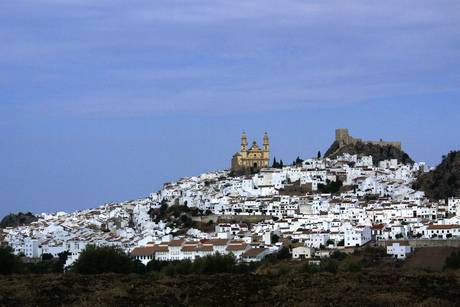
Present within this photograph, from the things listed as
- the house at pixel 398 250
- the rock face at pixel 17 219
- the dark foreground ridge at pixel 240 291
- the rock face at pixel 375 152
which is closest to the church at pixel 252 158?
the rock face at pixel 375 152

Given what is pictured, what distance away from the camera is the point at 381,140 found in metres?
90.8

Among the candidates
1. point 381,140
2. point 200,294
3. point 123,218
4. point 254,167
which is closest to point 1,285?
point 200,294

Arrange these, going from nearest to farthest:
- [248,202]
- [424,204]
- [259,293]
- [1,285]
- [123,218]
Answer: [259,293], [1,285], [424,204], [248,202], [123,218]

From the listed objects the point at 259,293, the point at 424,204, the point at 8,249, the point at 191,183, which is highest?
the point at 191,183

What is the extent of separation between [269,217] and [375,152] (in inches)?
1043

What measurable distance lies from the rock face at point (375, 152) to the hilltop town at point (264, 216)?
64.1 inches

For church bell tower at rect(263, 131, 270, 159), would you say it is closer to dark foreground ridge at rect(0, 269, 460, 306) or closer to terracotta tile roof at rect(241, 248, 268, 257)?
terracotta tile roof at rect(241, 248, 268, 257)

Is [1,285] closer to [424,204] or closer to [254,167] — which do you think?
[424,204]

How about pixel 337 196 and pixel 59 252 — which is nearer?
pixel 59 252

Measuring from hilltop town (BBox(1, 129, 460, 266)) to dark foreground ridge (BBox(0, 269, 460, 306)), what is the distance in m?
29.0

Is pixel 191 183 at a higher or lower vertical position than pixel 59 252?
higher

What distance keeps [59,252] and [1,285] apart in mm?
45929

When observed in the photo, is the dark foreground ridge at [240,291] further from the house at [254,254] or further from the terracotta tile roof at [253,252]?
the terracotta tile roof at [253,252]

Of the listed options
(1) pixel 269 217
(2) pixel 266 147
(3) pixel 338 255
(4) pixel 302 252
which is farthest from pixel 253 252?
(2) pixel 266 147
